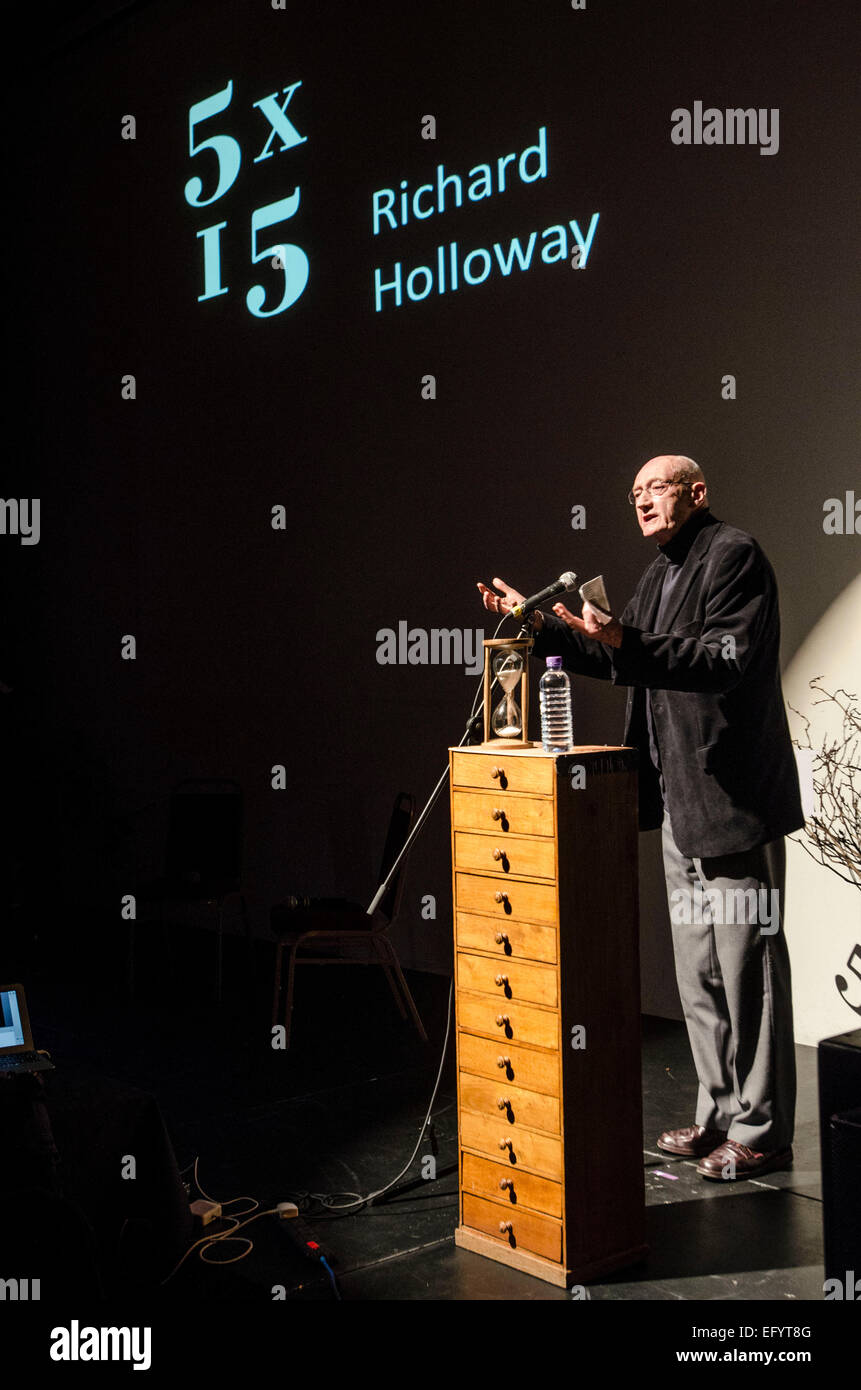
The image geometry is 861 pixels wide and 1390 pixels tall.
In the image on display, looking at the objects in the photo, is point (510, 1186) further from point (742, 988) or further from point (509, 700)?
point (509, 700)

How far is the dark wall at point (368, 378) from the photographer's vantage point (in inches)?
171

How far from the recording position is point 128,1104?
2.36m

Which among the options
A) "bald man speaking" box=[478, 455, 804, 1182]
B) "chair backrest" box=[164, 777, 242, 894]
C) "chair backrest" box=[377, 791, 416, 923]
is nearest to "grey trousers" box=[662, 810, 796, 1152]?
"bald man speaking" box=[478, 455, 804, 1182]

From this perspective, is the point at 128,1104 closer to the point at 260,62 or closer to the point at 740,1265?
the point at 740,1265

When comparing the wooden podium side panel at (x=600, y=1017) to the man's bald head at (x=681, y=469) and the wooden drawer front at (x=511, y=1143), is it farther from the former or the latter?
the man's bald head at (x=681, y=469)

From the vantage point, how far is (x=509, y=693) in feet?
9.43

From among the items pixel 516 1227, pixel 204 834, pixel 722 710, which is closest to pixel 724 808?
pixel 722 710

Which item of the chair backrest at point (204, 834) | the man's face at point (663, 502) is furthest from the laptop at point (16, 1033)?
the chair backrest at point (204, 834)

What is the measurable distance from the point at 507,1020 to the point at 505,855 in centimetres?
36

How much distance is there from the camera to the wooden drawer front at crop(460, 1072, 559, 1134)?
8.55 ft

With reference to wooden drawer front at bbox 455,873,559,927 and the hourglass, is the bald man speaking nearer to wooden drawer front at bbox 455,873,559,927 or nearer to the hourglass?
the hourglass

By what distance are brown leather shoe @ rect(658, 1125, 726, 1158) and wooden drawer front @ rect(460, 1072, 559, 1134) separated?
2.71ft
